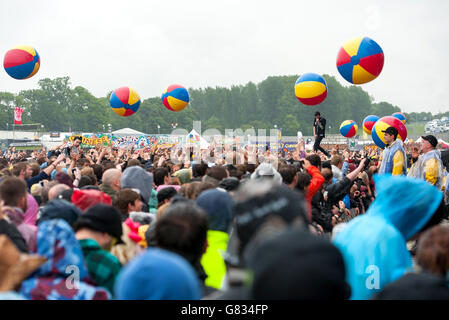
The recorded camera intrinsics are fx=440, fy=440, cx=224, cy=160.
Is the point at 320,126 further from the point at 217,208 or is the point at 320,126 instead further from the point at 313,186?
the point at 217,208

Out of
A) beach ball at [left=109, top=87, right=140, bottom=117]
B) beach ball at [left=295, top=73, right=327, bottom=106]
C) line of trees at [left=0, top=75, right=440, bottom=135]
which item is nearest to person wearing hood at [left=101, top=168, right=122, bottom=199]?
beach ball at [left=295, top=73, right=327, bottom=106]

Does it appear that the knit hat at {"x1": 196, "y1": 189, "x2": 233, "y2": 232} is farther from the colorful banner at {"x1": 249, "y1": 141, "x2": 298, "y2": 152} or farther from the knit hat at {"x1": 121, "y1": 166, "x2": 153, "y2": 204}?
the colorful banner at {"x1": 249, "y1": 141, "x2": 298, "y2": 152}

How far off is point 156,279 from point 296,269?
2.12 feet

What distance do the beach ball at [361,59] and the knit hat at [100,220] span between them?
23.8 ft

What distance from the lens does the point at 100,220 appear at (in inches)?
121

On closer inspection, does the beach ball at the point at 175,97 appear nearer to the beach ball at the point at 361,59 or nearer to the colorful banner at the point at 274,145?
the colorful banner at the point at 274,145

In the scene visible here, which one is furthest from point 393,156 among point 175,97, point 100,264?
point 175,97

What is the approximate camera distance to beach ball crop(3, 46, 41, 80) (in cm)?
1118

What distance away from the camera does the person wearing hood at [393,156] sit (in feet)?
24.2


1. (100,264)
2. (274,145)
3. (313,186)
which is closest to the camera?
(100,264)

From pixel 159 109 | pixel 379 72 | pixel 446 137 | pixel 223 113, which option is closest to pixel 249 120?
pixel 223 113

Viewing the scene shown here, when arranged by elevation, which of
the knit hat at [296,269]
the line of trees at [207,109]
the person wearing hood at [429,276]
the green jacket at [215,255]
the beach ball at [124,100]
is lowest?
the green jacket at [215,255]

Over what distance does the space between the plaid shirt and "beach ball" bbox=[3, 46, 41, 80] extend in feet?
32.1

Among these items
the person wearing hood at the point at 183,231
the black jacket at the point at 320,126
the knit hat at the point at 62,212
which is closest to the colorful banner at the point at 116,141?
the black jacket at the point at 320,126
